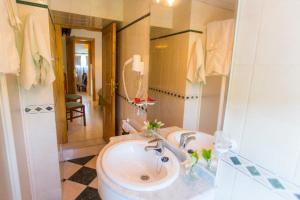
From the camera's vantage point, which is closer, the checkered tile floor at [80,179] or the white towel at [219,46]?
the white towel at [219,46]

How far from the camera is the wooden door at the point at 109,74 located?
228cm

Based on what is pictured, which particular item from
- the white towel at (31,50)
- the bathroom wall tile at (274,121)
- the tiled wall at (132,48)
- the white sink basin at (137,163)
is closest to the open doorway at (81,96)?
the tiled wall at (132,48)

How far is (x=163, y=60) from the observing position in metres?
1.30

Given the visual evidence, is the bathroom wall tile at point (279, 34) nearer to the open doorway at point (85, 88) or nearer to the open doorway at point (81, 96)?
the open doorway at point (85, 88)

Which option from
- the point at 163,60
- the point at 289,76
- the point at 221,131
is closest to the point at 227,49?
the point at 289,76

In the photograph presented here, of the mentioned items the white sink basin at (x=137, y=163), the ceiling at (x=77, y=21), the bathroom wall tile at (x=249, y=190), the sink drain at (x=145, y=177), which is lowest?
the sink drain at (x=145, y=177)

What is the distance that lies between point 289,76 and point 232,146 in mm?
386

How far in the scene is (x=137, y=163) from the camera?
3.92 ft

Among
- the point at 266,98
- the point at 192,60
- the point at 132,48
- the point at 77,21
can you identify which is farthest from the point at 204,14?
the point at 77,21

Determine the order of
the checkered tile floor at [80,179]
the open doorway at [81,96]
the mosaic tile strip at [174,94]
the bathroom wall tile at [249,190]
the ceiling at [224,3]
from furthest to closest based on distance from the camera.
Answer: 1. the open doorway at [81,96]
2. the checkered tile floor at [80,179]
3. the mosaic tile strip at [174,94]
4. the ceiling at [224,3]
5. the bathroom wall tile at [249,190]

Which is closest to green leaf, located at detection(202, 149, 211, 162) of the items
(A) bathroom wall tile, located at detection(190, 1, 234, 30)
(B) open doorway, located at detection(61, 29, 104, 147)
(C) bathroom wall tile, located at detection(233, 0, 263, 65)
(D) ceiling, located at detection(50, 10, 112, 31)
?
(C) bathroom wall tile, located at detection(233, 0, 263, 65)

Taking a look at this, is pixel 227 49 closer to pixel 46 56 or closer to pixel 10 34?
pixel 10 34

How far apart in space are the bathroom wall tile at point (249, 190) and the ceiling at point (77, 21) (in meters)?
2.30

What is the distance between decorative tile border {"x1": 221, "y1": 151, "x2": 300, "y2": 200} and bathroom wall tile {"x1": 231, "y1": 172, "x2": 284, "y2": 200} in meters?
0.02
